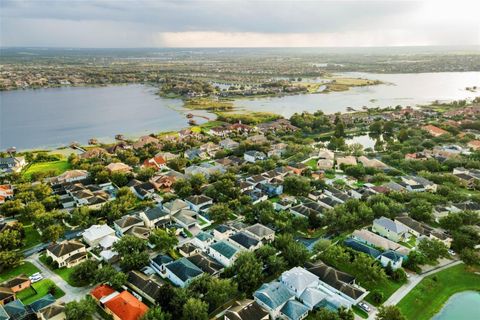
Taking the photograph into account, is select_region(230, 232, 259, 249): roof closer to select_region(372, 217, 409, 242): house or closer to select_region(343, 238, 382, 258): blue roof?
select_region(343, 238, 382, 258): blue roof

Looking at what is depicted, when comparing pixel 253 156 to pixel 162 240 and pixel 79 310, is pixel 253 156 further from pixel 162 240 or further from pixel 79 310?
pixel 79 310

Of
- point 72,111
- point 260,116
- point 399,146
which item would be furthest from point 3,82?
point 399,146

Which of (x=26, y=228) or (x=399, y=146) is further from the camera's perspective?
(x=399, y=146)

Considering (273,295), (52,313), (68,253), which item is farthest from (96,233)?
(273,295)

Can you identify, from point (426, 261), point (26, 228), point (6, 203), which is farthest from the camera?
point (6, 203)

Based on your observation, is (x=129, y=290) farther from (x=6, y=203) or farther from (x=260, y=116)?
(x=260, y=116)

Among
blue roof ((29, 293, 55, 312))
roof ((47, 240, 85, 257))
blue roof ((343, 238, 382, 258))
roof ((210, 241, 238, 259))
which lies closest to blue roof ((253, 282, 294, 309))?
roof ((210, 241, 238, 259))
